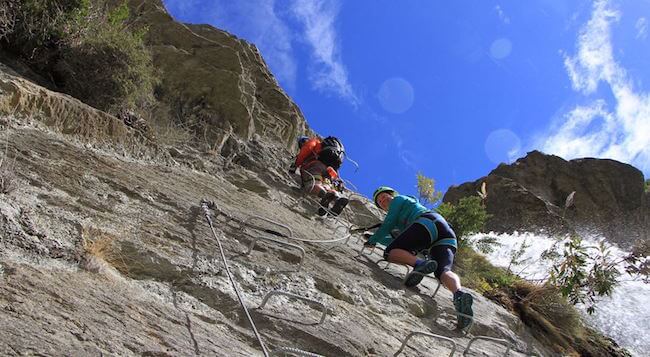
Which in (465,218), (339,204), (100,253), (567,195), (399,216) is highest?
(567,195)

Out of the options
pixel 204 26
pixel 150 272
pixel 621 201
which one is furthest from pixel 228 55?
pixel 621 201

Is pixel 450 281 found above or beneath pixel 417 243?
beneath

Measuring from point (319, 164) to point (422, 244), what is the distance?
3.64 meters

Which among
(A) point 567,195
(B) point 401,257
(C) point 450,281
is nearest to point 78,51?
(B) point 401,257

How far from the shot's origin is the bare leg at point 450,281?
5077 millimetres

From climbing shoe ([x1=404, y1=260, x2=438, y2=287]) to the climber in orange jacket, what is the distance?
3.08 m

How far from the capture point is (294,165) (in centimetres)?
908

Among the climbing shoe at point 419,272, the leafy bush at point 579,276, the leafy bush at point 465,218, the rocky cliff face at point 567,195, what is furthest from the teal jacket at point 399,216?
the rocky cliff face at point 567,195

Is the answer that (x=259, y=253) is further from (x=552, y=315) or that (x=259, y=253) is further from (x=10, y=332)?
(x=552, y=315)

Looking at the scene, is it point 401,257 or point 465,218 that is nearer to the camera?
point 401,257

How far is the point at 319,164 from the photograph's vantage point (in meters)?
9.12

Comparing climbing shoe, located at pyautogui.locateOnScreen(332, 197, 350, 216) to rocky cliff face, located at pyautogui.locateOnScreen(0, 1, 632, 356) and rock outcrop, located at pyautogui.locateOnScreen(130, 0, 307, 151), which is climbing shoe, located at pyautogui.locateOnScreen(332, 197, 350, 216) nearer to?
rocky cliff face, located at pyautogui.locateOnScreen(0, 1, 632, 356)

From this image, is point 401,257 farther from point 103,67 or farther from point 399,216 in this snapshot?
point 103,67

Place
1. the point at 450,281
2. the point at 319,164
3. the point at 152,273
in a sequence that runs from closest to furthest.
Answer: the point at 152,273 → the point at 450,281 → the point at 319,164
